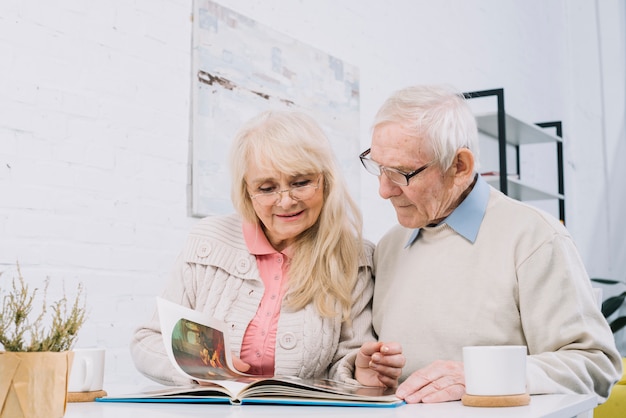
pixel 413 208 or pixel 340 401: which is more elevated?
pixel 413 208

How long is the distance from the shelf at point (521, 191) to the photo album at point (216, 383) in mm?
3031

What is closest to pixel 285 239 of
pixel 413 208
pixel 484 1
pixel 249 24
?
pixel 413 208

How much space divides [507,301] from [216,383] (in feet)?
1.99

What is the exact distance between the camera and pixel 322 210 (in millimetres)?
1898

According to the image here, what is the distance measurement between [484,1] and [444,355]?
13.0 ft

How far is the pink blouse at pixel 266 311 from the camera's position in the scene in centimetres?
178

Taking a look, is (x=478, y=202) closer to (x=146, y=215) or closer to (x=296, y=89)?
(x=146, y=215)

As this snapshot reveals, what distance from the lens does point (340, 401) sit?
1.22 m

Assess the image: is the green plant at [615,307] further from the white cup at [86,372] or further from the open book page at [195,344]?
the white cup at [86,372]

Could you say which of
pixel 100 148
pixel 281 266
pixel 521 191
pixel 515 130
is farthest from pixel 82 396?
pixel 515 130

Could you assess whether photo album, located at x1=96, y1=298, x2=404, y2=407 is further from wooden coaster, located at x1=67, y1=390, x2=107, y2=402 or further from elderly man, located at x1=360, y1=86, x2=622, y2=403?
elderly man, located at x1=360, y1=86, x2=622, y2=403

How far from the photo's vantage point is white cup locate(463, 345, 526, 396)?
1.18 m

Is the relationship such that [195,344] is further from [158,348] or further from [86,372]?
[158,348]

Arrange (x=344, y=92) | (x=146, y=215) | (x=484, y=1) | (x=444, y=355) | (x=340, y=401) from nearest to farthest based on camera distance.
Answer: (x=340, y=401) → (x=444, y=355) → (x=146, y=215) → (x=344, y=92) → (x=484, y=1)
